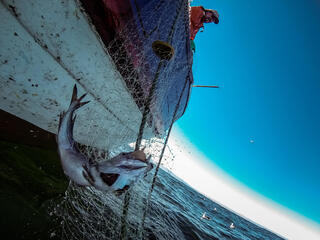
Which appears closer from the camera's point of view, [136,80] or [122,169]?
[122,169]

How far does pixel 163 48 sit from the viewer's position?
2.23 metres

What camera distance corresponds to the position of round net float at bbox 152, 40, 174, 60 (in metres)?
2.15

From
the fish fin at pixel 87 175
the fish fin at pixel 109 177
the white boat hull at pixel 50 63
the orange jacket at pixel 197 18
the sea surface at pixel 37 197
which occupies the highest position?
the orange jacket at pixel 197 18

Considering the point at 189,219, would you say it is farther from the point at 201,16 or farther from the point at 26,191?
the point at 201,16

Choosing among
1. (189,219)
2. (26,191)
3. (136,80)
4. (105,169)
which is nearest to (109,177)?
(105,169)

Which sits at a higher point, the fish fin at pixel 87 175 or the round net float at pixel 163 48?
the round net float at pixel 163 48

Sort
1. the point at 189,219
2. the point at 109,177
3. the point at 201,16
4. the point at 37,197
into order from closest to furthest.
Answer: the point at 109,177 → the point at 37,197 → the point at 201,16 → the point at 189,219

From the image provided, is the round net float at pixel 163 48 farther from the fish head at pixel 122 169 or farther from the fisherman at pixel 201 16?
the fisherman at pixel 201 16

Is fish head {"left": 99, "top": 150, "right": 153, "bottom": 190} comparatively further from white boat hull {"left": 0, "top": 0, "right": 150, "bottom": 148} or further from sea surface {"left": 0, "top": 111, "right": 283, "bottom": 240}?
white boat hull {"left": 0, "top": 0, "right": 150, "bottom": 148}

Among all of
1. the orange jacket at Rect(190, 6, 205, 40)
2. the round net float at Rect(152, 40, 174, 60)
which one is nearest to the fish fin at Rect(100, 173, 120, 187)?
the round net float at Rect(152, 40, 174, 60)

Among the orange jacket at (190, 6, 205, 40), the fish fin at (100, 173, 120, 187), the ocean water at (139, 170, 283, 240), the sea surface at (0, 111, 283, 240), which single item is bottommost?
the ocean water at (139, 170, 283, 240)

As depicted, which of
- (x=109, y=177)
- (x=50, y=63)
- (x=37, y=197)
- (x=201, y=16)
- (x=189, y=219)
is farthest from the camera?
(x=189, y=219)

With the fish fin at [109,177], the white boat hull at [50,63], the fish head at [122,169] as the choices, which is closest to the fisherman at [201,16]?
the white boat hull at [50,63]

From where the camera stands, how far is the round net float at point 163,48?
2153 millimetres
